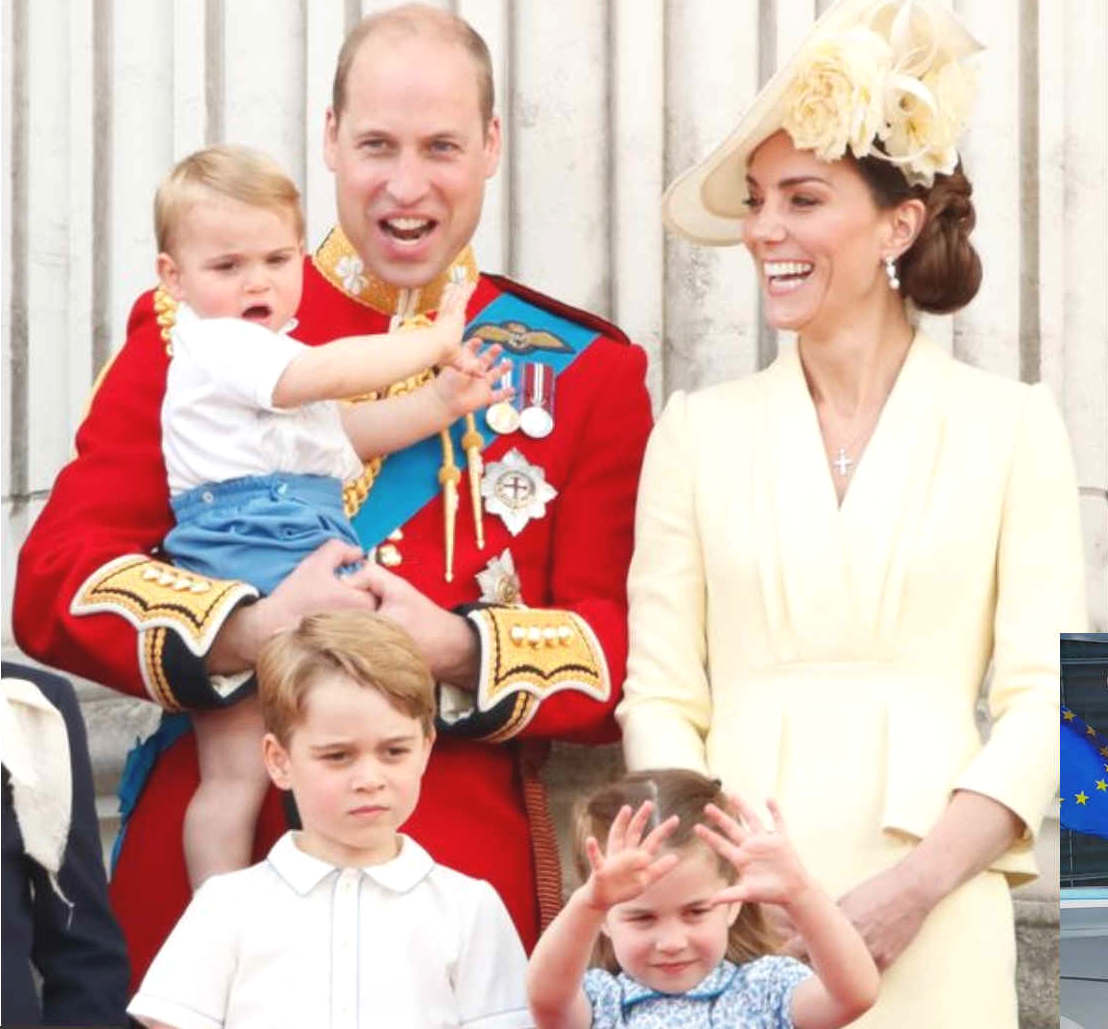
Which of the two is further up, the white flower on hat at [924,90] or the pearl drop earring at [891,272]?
the white flower on hat at [924,90]

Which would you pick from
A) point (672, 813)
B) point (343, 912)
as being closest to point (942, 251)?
point (672, 813)

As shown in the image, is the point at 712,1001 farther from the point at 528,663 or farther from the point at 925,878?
the point at 528,663

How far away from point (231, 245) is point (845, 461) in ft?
2.73

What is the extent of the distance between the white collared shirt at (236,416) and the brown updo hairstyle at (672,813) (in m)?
0.67

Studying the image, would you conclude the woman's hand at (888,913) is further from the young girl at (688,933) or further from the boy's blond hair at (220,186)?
the boy's blond hair at (220,186)

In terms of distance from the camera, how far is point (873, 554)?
536 cm

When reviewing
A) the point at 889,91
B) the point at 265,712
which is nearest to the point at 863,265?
the point at 889,91

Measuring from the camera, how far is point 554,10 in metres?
6.06

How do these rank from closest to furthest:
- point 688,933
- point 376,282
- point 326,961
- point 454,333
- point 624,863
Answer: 1. point 624,863
2. point 688,933
3. point 326,961
4. point 454,333
5. point 376,282

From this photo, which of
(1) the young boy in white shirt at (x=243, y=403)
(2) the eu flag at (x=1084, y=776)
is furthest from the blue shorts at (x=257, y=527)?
(2) the eu flag at (x=1084, y=776)

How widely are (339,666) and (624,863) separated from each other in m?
0.49

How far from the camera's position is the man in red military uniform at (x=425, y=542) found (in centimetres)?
532

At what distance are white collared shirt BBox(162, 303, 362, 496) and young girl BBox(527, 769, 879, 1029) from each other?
2.36ft

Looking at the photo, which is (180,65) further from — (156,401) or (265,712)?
(265,712)
